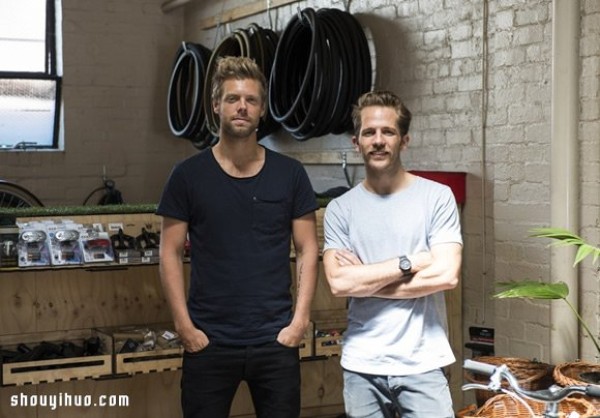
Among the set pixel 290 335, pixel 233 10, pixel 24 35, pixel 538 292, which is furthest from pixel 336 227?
pixel 24 35

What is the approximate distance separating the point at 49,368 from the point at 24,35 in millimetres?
5139

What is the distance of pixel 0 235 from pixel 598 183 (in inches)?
102

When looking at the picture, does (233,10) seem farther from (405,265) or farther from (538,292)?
(405,265)

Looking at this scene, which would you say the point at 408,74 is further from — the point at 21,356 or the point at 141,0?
the point at 141,0

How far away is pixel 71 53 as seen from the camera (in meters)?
8.66

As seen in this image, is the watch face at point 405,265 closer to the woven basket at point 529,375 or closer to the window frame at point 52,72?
the woven basket at point 529,375

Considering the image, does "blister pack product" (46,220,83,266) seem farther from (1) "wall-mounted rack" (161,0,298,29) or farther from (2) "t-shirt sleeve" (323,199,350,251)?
(1) "wall-mounted rack" (161,0,298,29)

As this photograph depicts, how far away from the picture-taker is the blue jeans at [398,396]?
9.37 ft

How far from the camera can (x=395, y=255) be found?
3.01 meters

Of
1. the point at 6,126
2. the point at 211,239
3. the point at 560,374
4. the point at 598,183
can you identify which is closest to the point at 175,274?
the point at 211,239

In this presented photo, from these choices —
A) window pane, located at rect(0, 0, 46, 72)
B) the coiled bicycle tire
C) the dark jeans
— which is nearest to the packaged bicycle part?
the dark jeans

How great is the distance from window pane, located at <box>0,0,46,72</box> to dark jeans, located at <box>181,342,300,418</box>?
6.08 meters

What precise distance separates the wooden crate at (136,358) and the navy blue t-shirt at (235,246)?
4.00ft

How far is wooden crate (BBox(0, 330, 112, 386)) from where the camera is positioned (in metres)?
4.27
